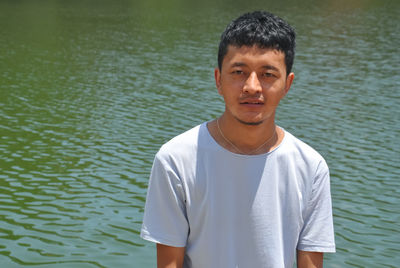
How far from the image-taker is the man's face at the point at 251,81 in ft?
10.4

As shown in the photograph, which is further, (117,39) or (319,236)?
(117,39)

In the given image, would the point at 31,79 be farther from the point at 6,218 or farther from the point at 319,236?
the point at 319,236

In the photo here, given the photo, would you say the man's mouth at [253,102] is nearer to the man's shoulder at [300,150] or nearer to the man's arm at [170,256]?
the man's shoulder at [300,150]

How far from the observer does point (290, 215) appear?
3303mm

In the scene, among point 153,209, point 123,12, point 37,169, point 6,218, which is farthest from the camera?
point 123,12

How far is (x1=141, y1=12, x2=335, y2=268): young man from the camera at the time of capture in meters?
3.17

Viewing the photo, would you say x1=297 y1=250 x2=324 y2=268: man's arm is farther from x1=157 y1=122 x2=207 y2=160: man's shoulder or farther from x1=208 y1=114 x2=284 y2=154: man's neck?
x1=157 y1=122 x2=207 y2=160: man's shoulder

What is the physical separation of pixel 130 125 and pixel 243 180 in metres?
13.4

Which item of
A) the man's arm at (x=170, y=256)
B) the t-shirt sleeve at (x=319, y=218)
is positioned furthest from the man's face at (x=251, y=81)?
the man's arm at (x=170, y=256)

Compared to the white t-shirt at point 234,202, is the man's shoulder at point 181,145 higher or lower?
higher

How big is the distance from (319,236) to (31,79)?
800 inches

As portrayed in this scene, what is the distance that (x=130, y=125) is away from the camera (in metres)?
16.4

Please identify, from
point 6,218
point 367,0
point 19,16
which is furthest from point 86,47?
point 367,0

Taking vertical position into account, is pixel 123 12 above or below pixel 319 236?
above
